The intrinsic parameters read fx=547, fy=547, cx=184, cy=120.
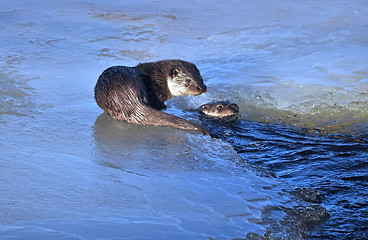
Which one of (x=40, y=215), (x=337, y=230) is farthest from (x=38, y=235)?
(x=337, y=230)

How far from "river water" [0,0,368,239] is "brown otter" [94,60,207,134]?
124 mm

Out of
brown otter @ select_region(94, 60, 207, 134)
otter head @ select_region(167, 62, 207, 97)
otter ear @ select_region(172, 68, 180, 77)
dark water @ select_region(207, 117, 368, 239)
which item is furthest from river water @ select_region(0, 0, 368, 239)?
otter ear @ select_region(172, 68, 180, 77)

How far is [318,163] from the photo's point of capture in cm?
393

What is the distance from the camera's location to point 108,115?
488 centimetres

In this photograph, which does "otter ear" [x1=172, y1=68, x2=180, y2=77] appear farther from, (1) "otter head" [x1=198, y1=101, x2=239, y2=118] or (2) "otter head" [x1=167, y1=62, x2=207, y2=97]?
(1) "otter head" [x1=198, y1=101, x2=239, y2=118]

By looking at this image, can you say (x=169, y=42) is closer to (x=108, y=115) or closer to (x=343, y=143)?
(x=108, y=115)

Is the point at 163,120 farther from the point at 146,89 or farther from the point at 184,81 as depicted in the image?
the point at 184,81

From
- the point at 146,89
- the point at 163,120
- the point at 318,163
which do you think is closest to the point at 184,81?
the point at 146,89

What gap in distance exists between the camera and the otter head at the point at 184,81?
5.21 metres

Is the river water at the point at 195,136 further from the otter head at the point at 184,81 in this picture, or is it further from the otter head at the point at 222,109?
the otter head at the point at 184,81

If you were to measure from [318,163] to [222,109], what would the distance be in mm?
1354

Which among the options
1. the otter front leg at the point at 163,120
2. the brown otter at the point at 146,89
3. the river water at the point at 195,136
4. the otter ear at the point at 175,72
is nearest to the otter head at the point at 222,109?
the river water at the point at 195,136

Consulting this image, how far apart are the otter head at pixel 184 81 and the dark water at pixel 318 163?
0.44 meters

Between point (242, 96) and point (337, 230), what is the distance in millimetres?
2738
